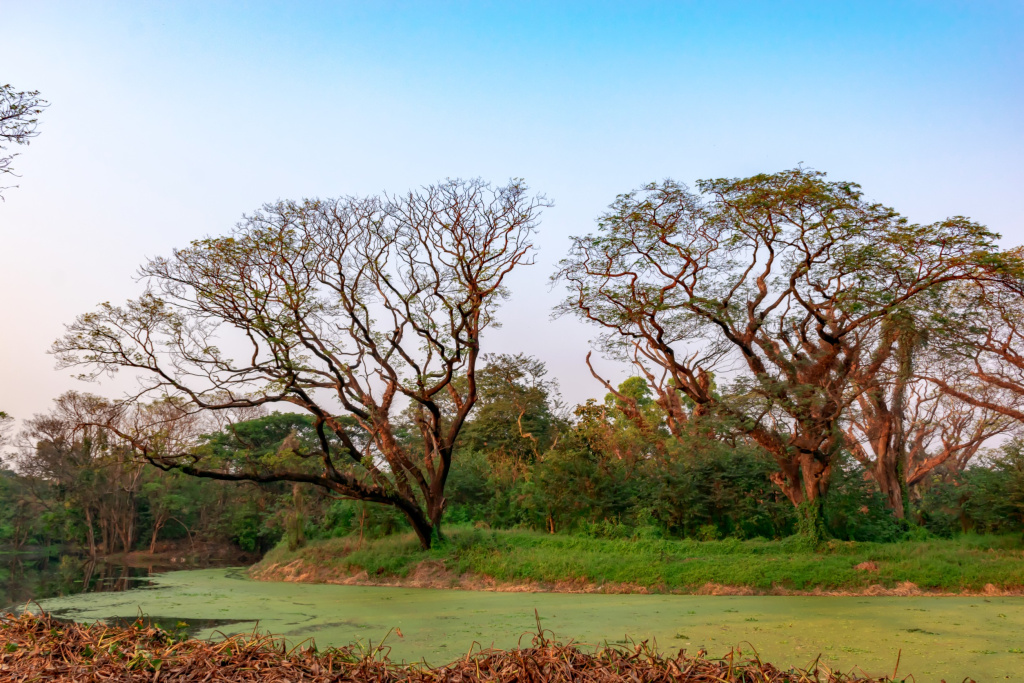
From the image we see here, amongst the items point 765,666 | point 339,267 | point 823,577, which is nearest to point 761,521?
point 823,577

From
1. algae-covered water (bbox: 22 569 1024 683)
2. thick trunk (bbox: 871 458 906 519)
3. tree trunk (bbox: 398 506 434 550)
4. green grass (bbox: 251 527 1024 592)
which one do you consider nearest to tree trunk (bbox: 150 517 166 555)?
green grass (bbox: 251 527 1024 592)

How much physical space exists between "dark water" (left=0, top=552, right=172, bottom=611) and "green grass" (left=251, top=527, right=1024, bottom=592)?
16.1 feet

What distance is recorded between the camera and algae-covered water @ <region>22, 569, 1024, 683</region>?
15.5ft

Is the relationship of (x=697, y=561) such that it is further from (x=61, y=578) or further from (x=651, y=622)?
(x=61, y=578)

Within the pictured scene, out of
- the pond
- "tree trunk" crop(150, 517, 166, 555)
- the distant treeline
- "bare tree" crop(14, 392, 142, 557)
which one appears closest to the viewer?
the distant treeline

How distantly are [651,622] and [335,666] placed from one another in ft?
12.6

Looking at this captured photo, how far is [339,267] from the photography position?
13195mm

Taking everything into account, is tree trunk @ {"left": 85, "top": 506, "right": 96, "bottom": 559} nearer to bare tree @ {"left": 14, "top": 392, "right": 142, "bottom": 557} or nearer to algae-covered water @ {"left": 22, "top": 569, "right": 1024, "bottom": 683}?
bare tree @ {"left": 14, "top": 392, "right": 142, "bottom": 557}

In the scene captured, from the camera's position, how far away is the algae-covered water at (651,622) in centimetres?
471

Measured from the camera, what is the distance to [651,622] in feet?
21.0

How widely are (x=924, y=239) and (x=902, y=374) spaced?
3686 millimetres

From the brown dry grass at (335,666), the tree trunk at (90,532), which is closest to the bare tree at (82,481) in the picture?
the tree trunk at (90,532)

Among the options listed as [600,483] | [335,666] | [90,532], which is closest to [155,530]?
[90,532]

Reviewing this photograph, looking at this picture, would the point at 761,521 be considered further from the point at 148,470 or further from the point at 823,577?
the point at 148,470
